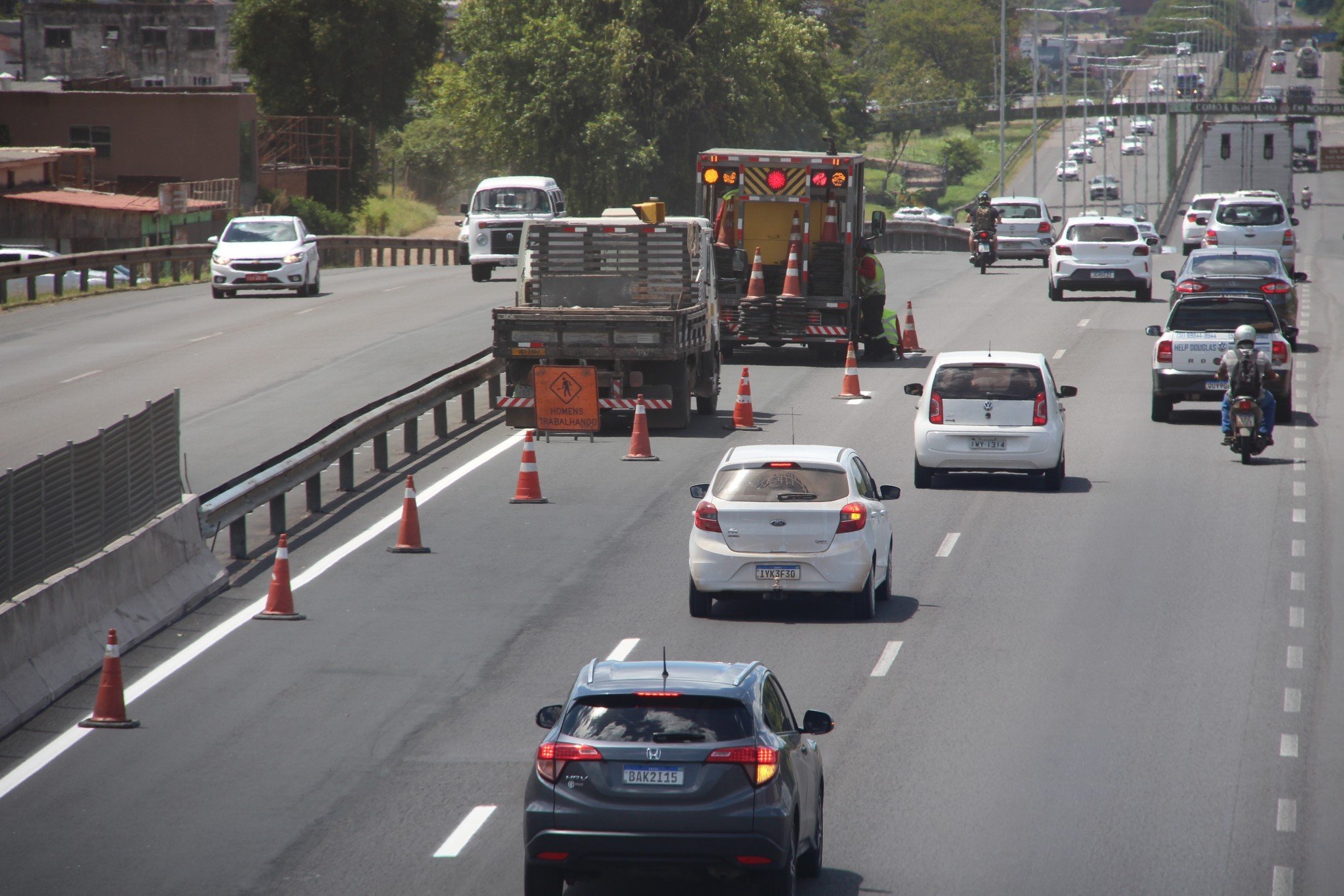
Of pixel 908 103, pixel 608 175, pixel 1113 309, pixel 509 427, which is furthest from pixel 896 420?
pixel 908 103

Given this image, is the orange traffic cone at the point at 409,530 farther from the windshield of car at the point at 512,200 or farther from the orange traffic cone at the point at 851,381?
the windshield of car at the point at 512,200

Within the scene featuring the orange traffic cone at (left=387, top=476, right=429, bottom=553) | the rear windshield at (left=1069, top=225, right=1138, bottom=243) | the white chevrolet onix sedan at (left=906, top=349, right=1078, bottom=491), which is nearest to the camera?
the orange traffic cone at (left=387, top=476, right=429, bottom=553)

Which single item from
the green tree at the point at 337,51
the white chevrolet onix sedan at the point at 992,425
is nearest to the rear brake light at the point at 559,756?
the white chevrolet onix sedan at the point at 992,425

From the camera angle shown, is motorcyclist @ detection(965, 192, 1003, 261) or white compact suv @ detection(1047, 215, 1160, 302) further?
motorcyclist @ detection(965, 192, 1003, 261)

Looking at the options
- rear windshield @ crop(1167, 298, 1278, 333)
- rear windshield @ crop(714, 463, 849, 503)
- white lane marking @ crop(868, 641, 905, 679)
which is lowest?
white lane marking @ crop(868, 641, 905, 679)

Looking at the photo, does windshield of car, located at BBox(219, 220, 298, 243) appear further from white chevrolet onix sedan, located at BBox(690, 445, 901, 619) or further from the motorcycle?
white chevrolet onix sedan, located at BBox(690, 445, 901, 619)

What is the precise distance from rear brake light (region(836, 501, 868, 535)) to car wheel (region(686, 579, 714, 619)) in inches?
47.2

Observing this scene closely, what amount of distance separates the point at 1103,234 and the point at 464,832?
33.0 meters

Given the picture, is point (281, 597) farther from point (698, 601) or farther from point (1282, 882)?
point (1282, 882)


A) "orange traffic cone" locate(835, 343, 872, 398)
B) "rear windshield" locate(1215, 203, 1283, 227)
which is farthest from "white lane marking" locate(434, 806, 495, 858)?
"rear windshield" locate(1215, 203, 1283, 227)

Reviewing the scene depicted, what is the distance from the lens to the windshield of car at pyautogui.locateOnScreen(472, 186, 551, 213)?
46.0 m

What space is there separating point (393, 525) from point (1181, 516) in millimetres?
8025

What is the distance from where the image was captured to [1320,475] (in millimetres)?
22578

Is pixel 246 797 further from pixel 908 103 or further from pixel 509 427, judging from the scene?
pixel 908 103
